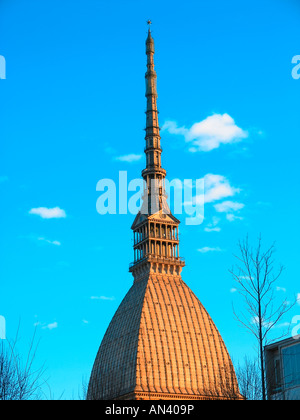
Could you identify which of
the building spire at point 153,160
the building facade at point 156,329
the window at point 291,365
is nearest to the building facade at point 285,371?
the window at point 291,365

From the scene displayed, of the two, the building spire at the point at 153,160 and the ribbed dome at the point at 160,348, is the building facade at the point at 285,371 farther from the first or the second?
the building spire at the point at 153,160

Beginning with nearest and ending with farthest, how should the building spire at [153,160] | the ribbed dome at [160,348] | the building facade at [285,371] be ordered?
the building facade at [285,371] < the ribbed dome at [160,348] < the building spire at [153,160]

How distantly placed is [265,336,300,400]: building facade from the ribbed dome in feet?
287

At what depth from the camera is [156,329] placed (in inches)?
6447

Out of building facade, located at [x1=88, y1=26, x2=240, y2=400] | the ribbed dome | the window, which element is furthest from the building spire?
the window

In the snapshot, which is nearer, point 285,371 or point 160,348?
point 285,371

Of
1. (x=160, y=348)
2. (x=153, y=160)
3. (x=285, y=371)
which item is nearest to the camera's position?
(x=285, y=371)

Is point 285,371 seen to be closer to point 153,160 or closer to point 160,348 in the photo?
point 160,348

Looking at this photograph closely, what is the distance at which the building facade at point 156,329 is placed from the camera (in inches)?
6275

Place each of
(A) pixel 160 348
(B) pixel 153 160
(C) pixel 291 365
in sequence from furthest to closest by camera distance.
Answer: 1. (B) pixel 153 160
2. (A) pixel 160 348
3. (C) pixel 291 365

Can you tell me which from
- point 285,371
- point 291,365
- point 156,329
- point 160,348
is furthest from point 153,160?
point 291,365

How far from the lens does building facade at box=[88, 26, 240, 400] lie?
523ft

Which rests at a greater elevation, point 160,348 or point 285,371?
point 160,348

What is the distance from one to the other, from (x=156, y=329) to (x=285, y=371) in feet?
321
